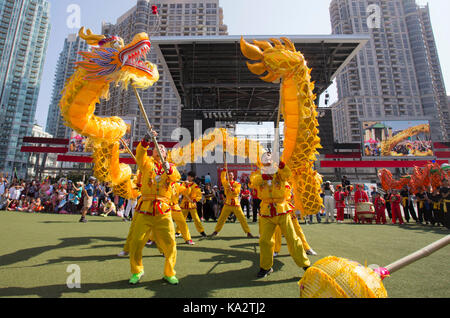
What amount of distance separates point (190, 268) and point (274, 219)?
1490 mm

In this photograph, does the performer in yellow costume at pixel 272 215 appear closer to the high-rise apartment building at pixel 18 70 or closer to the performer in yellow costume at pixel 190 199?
the performer in yellow costume at pixel 190 199

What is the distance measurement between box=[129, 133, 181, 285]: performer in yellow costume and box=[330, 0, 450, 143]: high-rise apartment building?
2660 inches

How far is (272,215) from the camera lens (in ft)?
11.3

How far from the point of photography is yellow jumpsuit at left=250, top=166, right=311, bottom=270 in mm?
3242

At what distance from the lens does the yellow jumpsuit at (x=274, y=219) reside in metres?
3.24

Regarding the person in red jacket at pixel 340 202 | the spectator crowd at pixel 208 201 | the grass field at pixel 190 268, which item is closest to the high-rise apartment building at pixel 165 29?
the spectator crowd at pixel 208 201

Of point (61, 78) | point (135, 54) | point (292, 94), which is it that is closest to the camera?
point (135, 54)

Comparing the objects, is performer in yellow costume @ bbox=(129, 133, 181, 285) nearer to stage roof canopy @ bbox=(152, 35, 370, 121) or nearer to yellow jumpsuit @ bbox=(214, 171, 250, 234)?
yellow jumpsuit @ bbox=(214, 171, 250, 234)

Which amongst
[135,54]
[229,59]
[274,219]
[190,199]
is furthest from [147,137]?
[229,59]

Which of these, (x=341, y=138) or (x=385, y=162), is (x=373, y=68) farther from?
(x=385, y=162)

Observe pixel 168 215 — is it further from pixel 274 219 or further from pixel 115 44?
pixel 115 44

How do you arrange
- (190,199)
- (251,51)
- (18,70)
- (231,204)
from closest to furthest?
(251,51) < (231,204) < (190,199) < (18,70)

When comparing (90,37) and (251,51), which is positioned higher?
(90,37)
